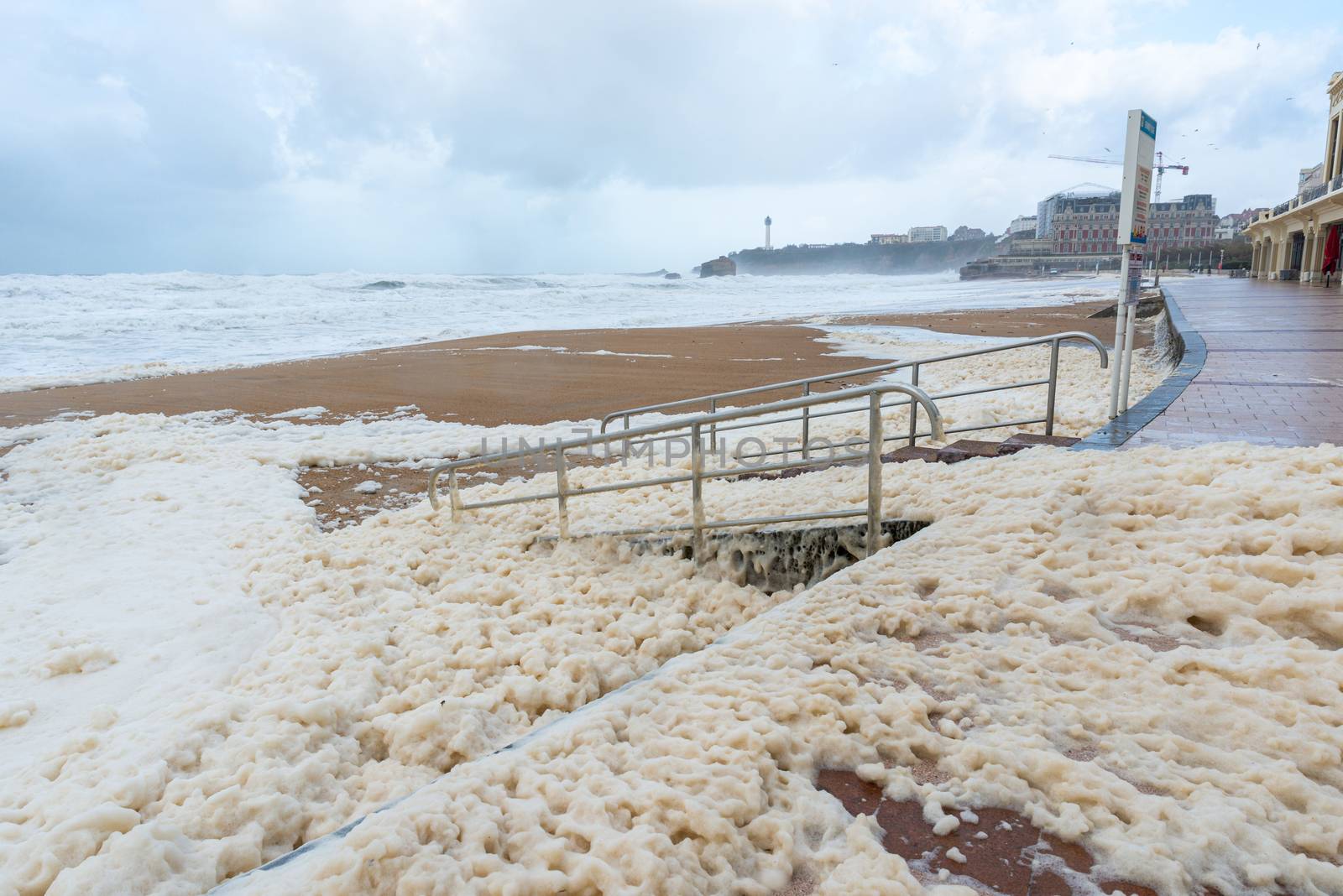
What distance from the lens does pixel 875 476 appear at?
13.9 feet

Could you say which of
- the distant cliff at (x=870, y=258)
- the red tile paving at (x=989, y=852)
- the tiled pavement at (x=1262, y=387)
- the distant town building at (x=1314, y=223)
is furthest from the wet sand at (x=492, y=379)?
the distant cliff at (x=870, y=258)

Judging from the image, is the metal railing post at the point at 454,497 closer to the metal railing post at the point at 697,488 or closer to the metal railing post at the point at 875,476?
the metal railing post at the point at 697,488

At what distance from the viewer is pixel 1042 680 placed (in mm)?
2781

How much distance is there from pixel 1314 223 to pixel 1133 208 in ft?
113

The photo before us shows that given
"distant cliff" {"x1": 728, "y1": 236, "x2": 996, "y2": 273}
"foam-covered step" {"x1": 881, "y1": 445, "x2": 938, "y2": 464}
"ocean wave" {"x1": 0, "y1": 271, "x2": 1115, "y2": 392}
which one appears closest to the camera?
"foam-covered step" {"x1": 881, "y1": 445, "x2": 938, "y2": 464}

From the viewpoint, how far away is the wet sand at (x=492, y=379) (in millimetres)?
13102

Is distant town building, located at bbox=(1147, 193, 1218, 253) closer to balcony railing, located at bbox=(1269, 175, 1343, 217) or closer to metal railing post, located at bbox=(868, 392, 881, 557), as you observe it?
balcony railing, located at bbox=(1269, 175, 1343, 217)

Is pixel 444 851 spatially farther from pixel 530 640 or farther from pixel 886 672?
pixel 530 640

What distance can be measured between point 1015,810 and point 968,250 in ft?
592

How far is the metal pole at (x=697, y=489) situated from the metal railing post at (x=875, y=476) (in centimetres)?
105

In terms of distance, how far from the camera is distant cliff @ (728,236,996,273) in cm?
16725

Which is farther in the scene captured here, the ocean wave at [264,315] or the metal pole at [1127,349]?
the ocean wave at [264,315]

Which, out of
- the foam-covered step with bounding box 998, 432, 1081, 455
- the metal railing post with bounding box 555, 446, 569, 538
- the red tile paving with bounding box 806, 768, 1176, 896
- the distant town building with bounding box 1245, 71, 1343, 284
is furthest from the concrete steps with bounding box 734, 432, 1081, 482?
the distant town building with bounding box 1245, 71, 1343, 284

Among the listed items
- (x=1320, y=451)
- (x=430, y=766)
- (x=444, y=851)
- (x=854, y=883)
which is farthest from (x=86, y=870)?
(x=1320, y=451)
